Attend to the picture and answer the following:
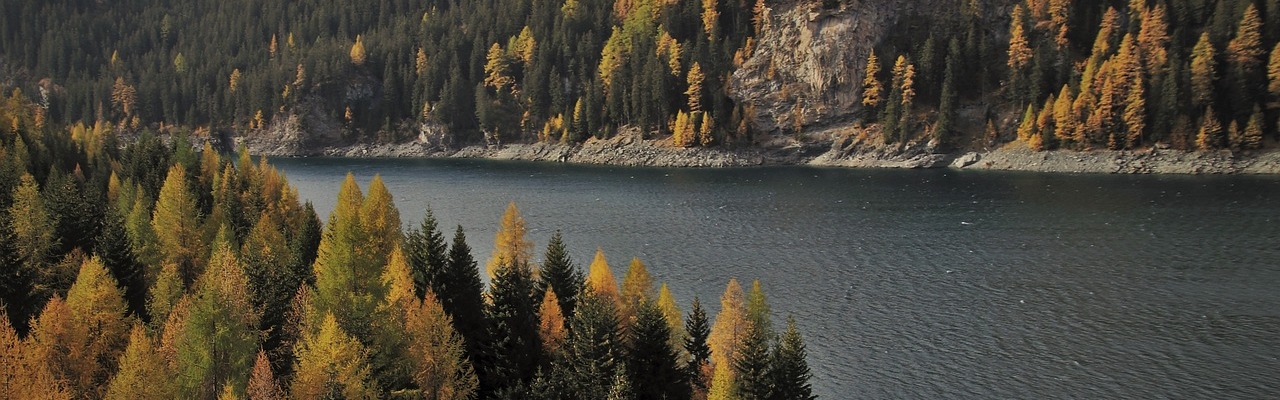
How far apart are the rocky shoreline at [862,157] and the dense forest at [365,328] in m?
99.1

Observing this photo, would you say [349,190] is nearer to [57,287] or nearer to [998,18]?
[57,287]

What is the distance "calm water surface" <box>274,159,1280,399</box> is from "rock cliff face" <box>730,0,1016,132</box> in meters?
31.0

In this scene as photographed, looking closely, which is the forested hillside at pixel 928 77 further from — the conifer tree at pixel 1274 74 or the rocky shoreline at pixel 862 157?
the rocky shoreline at pixel 862 157

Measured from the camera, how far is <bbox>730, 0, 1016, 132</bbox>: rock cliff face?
15350cm

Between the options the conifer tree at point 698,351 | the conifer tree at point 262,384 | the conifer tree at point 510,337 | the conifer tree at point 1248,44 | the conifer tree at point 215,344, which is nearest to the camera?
the conifer tree at point 262,384

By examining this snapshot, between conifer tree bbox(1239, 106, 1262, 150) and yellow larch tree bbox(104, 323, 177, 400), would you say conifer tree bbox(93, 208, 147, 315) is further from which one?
conifer tree bbox(1239, 106, 1262, 150)

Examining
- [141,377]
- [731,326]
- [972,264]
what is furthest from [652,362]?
[972,264]

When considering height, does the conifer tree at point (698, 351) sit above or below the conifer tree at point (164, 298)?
below

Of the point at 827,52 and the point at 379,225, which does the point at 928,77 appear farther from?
the point at 379,225

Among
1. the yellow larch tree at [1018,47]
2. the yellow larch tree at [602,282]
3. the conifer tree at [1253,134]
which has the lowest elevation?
the yellow larch tree at [602,282]

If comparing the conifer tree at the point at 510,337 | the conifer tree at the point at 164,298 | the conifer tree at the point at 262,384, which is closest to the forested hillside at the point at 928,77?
the conifer tree at the point at 510,337

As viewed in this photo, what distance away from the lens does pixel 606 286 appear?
42.3m

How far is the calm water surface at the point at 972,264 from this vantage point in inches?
1715

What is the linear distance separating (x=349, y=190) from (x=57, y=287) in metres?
16.1
